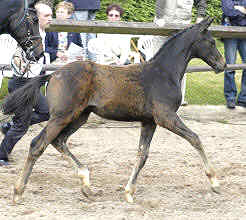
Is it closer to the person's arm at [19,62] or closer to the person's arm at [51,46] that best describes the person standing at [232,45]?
the person's arm at [51,46]

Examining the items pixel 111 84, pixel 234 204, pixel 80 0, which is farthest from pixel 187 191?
pixel 80 0

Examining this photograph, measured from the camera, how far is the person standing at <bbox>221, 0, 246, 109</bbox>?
8.20 m

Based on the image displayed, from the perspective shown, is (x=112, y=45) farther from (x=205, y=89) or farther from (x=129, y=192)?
(x=129, y=192)

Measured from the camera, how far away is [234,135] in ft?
23.3

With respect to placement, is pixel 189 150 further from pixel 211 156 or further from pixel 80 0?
pixel 80 0

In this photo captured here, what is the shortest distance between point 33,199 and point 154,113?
1.26 meters

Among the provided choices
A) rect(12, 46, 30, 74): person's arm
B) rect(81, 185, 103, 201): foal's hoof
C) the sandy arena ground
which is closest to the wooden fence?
the sandy arena ground

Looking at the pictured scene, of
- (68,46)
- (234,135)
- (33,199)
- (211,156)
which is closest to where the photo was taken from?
(33,199)

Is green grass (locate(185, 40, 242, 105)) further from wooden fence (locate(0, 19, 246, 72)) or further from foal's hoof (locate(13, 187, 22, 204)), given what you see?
foal's hoof (locate(13, 187, 22, 204))

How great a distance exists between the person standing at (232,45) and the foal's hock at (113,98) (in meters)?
3.84

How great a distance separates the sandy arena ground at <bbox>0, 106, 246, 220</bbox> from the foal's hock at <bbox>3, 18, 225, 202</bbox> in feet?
0.60

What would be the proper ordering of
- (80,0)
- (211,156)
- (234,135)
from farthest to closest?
1. (80,0)
2. (234,135)
3. (211,156)

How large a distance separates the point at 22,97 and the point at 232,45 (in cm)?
481

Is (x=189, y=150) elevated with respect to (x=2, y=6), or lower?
lower
